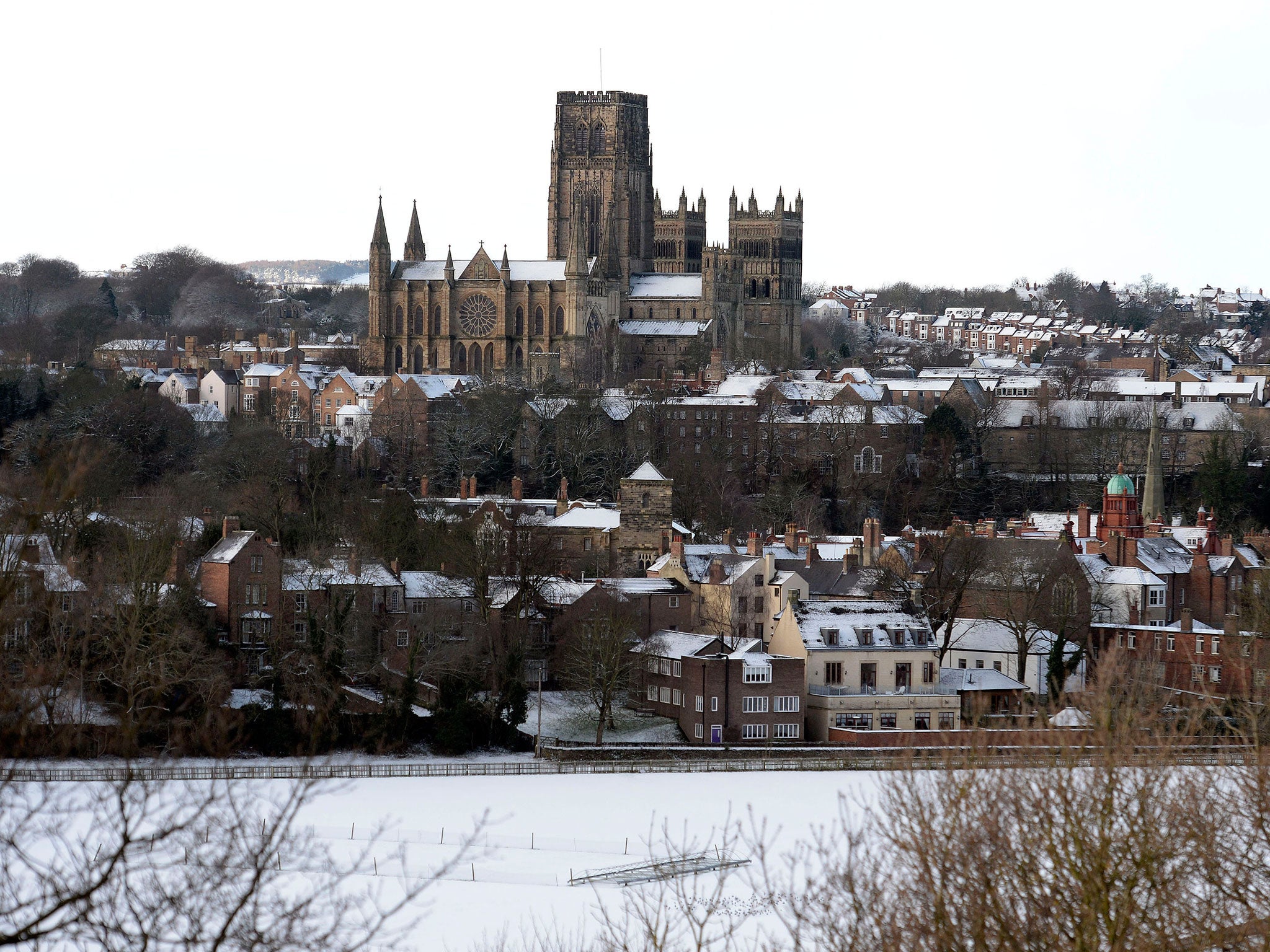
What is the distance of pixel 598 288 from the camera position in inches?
4193

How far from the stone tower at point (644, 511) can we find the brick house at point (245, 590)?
42.2 ft

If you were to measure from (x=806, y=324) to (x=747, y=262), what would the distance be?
54.6 metres

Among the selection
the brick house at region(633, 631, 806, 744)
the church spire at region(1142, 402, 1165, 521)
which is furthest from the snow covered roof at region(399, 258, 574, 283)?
the brick house at region(633, 631, 806, 744)

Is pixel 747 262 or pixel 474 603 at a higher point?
pixel 747 262

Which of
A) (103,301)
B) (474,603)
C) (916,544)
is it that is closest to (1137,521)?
(916,544)

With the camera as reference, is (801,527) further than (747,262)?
No

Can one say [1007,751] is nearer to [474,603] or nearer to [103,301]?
[474,603]

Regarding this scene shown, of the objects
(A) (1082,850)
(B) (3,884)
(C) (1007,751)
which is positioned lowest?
(C) (1007,751)

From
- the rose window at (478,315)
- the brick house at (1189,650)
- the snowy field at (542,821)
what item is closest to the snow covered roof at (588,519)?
the brick house at (1189,650)

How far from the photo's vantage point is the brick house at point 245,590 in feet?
141

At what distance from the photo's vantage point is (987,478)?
250 ft

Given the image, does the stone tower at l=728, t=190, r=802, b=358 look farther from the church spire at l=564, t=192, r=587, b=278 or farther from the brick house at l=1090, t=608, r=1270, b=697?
the brick house at l=1090, t=608, r=1270, b=697

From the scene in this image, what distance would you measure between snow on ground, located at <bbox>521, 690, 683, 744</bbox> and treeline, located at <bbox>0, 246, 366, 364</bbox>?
8607cm

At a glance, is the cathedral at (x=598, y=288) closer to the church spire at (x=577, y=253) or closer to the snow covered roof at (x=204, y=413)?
the church spire at (x=577, y=253)
